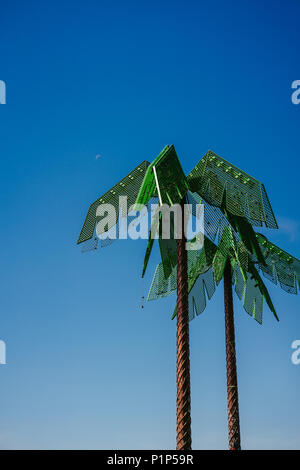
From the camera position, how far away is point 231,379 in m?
15.9

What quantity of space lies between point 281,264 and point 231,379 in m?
5.05

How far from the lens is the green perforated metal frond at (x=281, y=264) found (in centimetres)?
1877

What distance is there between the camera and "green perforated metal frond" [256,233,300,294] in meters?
18.8

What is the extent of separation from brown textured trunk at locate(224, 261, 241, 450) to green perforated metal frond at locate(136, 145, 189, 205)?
14.2ft

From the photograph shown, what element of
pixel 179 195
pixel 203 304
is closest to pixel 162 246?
pixel 179 195

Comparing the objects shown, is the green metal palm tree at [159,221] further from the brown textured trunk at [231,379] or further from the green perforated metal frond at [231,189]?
the brown textured trunk at [231,379]

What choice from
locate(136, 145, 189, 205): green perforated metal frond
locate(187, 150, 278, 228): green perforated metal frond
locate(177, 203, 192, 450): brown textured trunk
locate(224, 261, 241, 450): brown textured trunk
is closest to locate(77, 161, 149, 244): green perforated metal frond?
locate(187, 150, 278, 228): green perforated metal frond

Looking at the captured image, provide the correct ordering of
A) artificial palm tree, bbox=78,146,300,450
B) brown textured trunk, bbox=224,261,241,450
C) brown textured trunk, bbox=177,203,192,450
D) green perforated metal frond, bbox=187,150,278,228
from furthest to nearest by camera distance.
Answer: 1. brown textured trunk, bbox=224,261,241,450
2. green perforated metal frond, bbox=187,150,278,228
3. artificial palm tree, bbox=78,146,300,450
4. brown textured trunk, bbox=177,203,192,450

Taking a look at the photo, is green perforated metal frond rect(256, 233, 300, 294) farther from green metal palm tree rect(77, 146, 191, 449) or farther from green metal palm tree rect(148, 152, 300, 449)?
green metal palm tree rect(77, 146, 191, 449)

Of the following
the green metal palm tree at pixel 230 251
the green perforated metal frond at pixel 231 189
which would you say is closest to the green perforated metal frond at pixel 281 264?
the green metal palm tree at pixel 230 251

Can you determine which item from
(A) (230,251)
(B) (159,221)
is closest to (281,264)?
(A) (230,251)

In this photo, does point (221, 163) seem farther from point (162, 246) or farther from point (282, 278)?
point (282, 278)
